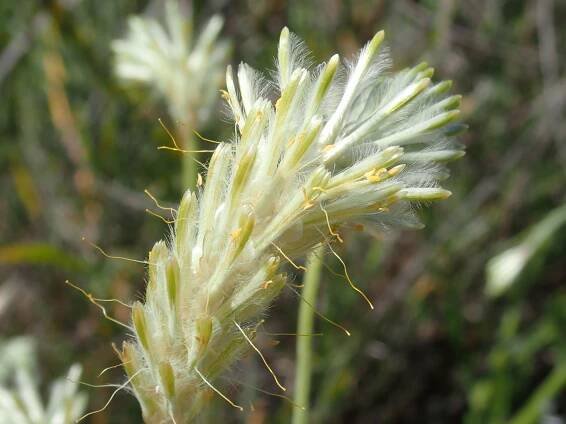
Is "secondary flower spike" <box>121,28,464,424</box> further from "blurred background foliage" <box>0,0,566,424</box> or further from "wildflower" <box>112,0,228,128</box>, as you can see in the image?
"blurred background foliage" <box>0,0,566,424</box>

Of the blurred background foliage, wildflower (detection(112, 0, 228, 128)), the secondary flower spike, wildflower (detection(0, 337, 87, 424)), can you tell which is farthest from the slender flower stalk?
the secondary flower spike

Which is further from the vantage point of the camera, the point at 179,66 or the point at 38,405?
the point at 179,66

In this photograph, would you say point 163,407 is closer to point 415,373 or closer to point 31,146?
point 415,373

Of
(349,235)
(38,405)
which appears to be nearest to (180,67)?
(349,235)

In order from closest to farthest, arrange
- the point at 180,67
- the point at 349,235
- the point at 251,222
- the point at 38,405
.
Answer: the point at 251,222 < the point at 38,405 < the point at 180,67 < the point at 349,235

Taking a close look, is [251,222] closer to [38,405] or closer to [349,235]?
[38,405]

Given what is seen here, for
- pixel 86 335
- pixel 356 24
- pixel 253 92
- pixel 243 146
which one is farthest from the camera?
pixel 356 24

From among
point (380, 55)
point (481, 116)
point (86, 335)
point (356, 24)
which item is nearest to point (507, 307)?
point (481, 116)
